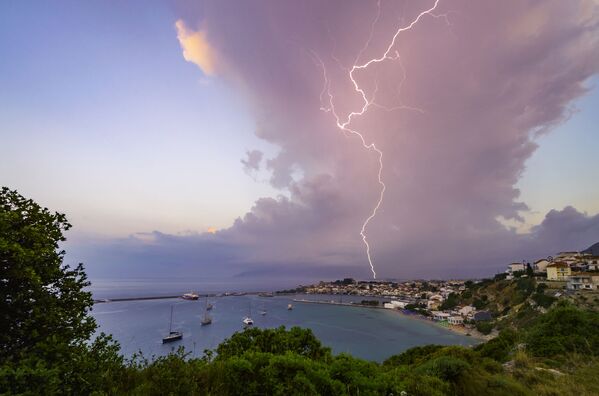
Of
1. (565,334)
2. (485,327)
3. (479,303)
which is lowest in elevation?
(485,327)

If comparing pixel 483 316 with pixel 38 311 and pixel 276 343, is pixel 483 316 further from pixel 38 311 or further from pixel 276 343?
pixel 38 311

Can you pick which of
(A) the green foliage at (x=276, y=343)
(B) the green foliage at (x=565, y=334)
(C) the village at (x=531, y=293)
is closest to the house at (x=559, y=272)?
(C) the village at (x=531, y=293)

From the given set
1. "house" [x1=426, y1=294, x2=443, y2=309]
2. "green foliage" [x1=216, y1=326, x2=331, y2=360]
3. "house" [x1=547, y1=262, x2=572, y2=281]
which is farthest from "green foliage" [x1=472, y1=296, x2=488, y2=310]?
"green foliage" [x1=216, y1=326, x2=331, y2=360]

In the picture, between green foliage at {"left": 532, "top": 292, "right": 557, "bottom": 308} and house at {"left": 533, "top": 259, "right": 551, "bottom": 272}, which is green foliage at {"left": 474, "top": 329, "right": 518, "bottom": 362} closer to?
green foliage at {"left": 532, "top": 292, "right": 557, "bottom": 308}

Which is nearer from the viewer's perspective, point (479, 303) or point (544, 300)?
point (544, 300)

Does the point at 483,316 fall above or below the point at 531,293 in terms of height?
below

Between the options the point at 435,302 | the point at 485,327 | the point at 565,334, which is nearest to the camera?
the point at 565,334

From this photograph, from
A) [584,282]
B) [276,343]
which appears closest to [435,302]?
[584,282]

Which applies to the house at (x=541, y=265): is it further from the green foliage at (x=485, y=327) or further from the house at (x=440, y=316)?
the green foliage at (x=485, y=327)
